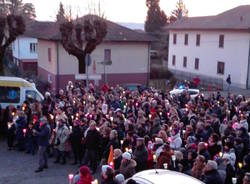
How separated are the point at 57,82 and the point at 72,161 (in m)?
19.5

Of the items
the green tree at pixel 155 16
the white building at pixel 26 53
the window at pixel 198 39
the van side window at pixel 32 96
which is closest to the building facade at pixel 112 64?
the window at pixel 198 39

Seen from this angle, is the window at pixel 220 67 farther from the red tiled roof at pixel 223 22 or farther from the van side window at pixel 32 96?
the van side window at pixel 32 96

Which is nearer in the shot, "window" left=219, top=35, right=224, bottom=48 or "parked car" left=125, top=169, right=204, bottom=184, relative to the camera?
"parked car" left=125, top=169, right=204, bottom=184

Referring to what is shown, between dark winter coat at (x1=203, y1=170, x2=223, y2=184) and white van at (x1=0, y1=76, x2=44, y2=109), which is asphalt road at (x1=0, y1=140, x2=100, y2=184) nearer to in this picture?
white van at (x1=0, y1=76, x2=44, y2=109)

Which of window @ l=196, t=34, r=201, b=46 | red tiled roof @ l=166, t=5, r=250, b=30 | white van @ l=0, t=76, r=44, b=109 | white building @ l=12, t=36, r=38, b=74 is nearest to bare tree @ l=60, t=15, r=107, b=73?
white van @ l=0, t=76, r=44, b=109

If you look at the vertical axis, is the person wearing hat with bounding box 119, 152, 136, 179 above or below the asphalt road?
above

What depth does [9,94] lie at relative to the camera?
16.9 m

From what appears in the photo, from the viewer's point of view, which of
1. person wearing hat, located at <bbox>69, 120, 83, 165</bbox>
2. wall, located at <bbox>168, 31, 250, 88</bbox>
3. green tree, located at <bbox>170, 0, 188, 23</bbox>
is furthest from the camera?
green tree, located at <bbox>170, 0, 188, 23</bbox>

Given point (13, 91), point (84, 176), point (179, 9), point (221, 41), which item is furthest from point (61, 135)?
point (179, 9)

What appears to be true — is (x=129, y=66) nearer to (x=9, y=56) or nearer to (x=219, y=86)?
(x=219, y=86)

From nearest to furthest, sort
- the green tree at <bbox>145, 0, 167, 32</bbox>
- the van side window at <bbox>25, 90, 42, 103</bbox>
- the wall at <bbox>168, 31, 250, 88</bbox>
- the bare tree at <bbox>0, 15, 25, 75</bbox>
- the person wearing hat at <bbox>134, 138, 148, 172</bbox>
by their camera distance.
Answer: the person wearing hat at <bbox>134, 138, 148, 172</bbox> < the van side window at <bbox>25, 90, 42, 103</bbox> < the bare tree at <bbox>0, 15, 25, 75</bbox> < the wall at <bbox>168, 31, 250, 88</bbox> < the green tree at <bbox>145, 0, 167, 32</bbox>

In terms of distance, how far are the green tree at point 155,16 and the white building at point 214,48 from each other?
2285 centimetres

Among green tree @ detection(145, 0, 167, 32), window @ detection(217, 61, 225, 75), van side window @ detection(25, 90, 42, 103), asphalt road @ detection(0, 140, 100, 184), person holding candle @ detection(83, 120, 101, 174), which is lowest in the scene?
asphalt road @ detection(0, 140, 100, 184)

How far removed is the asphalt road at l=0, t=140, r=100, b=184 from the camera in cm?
1123
